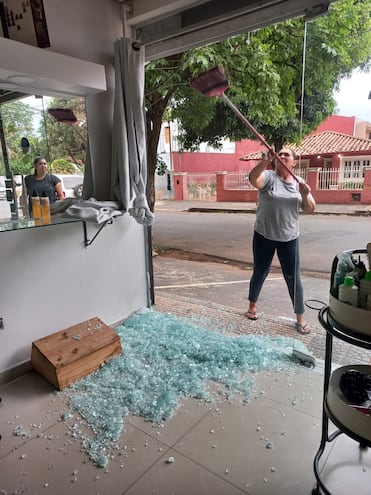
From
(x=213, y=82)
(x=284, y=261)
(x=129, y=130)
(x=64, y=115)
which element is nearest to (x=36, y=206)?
(x=64, y=115)

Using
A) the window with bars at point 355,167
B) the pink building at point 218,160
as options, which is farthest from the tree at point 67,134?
the pink building at point 218,160

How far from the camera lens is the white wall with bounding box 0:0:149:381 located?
1.70 m

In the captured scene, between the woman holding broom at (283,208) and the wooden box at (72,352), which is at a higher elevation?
the woman holding broom at (283,208)

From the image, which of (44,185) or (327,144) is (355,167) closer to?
(327,144)

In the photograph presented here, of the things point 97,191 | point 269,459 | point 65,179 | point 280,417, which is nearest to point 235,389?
point 280,417

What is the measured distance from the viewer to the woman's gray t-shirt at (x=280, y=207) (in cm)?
209

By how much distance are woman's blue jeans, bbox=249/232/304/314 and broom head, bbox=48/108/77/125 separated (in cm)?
145

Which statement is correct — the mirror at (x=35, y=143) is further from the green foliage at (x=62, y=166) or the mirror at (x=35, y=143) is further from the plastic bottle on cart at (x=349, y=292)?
the plastic bottle on cart at (x=349, y=292)

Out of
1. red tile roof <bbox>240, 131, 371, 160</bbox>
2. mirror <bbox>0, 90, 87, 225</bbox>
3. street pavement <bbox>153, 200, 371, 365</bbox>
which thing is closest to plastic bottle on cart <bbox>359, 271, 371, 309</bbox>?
street pavement <bbox>153, 200, 371, 365</bbox>

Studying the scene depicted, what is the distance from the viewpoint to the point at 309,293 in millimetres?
3107

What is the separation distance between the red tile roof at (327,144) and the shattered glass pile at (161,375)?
1233 millimetres

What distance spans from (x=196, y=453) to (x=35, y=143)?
184cm

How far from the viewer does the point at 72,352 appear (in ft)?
5.67

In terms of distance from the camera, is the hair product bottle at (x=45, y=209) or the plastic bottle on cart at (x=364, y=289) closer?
the plastic bottle on cart at (x=364, y=289)
